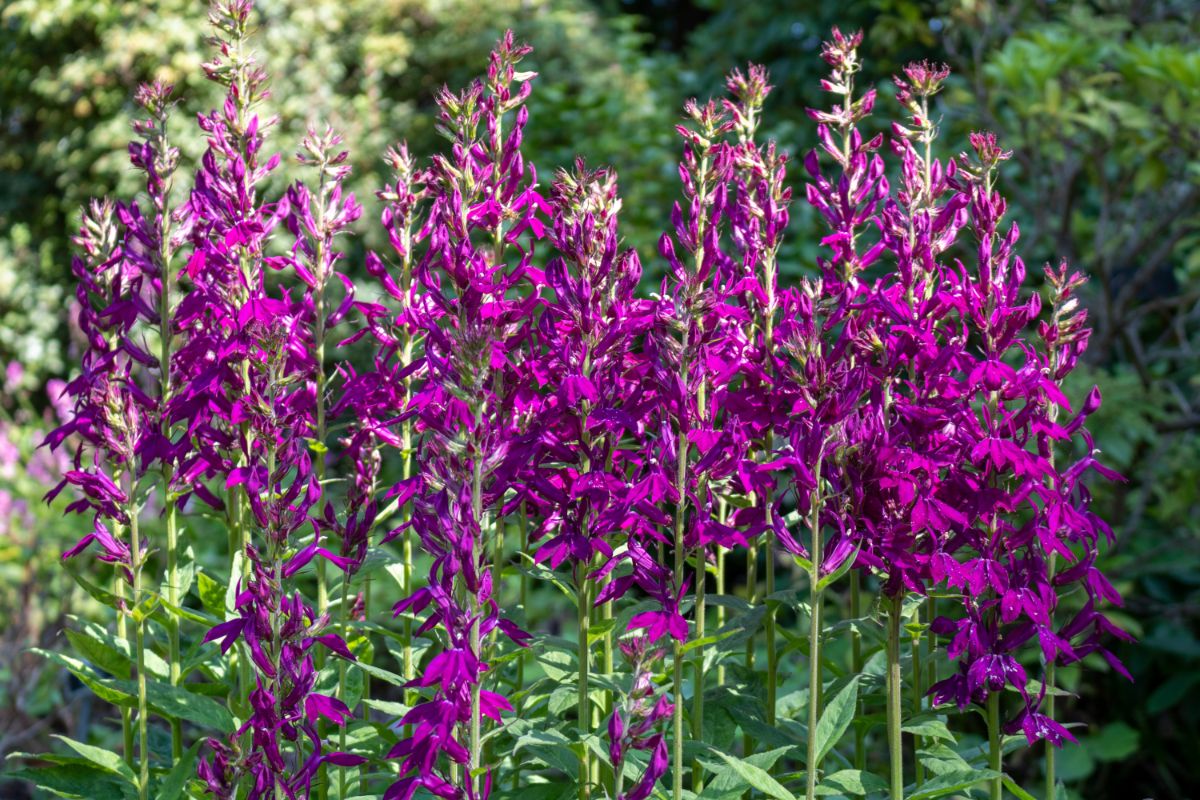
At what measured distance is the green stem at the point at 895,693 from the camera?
2041mm

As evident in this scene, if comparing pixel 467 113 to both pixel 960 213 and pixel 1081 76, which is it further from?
pixel 1081 76

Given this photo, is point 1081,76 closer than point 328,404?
No

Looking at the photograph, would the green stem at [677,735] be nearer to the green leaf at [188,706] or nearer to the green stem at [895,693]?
the green stem at [895,693]

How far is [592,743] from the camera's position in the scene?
6.40 ft

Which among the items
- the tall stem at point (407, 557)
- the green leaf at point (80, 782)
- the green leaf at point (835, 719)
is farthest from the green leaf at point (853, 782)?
the green leaf at point (80, 782)

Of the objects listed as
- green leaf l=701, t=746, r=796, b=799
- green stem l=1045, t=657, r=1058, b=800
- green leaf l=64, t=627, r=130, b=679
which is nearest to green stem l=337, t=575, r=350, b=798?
green leaf l=64, t=627, r=130, b=679

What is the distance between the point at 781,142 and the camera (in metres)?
9.47

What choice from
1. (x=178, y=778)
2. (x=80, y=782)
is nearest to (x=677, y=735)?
(x=178, y=778)

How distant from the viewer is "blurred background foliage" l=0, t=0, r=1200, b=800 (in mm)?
5047

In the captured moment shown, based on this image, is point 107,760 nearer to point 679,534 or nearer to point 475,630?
point 475,630

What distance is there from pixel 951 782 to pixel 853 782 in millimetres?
160

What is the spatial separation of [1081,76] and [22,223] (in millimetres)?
7863

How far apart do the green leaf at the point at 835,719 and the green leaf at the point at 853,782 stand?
0.14 ft

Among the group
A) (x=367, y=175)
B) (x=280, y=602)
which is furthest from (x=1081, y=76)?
(x=367, y=175)
